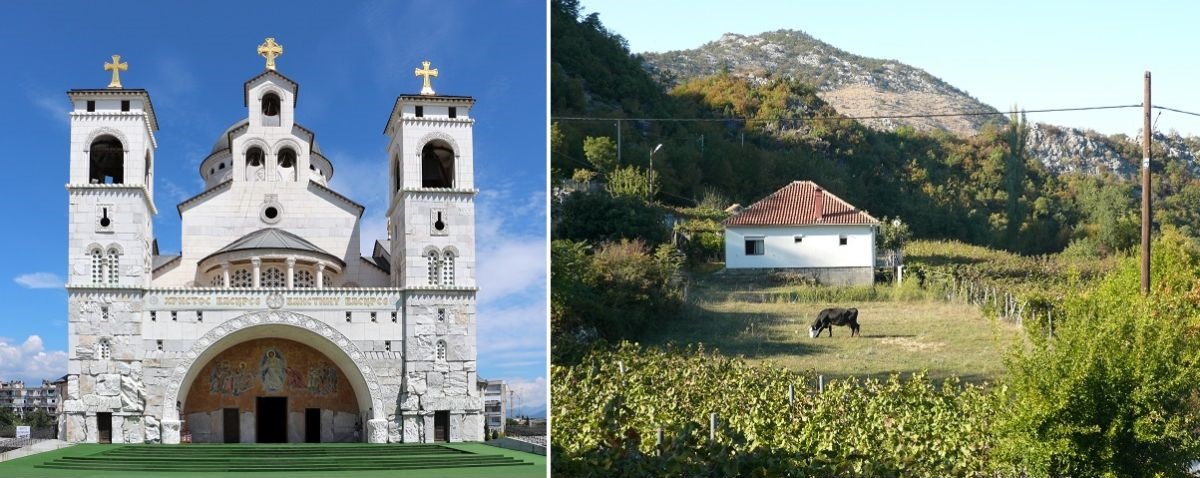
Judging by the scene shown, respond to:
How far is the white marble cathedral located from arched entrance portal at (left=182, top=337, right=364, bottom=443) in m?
0.02

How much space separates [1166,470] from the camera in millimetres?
11781

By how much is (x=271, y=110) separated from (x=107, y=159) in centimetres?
326

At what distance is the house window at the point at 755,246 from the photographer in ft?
43.9

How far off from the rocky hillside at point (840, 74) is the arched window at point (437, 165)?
17.4 feet

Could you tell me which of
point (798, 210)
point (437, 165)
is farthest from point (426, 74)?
point (798, 210)

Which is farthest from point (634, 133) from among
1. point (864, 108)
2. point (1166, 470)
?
point (1166, 470)

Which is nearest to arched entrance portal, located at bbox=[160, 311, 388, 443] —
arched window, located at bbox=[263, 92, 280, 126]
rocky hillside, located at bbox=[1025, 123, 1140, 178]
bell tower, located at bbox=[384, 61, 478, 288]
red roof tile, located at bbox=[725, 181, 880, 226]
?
bell tower, located at bbox=[384, 61, 478, 288]

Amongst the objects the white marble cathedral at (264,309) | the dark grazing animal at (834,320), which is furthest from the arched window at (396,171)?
the dark grazing animal at (834,320)

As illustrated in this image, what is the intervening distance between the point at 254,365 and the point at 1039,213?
396 inches

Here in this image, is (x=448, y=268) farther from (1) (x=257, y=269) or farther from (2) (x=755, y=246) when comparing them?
(2) (x=755, y=246)

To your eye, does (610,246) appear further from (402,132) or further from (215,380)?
(215,380)

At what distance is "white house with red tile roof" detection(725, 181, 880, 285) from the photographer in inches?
525

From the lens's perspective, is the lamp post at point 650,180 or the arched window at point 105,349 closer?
the lamp post at point 650,180

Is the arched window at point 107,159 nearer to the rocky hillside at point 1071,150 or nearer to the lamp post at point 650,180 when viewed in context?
the lamp post at point 650,180
